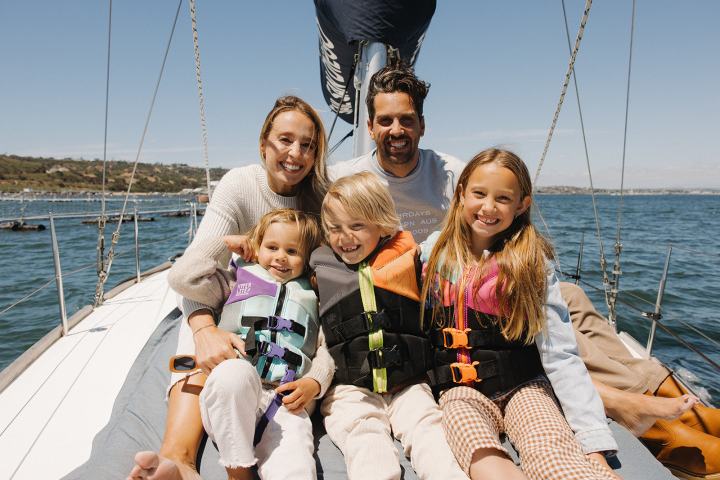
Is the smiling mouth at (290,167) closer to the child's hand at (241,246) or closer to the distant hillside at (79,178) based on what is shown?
the child's hand at (241,246)

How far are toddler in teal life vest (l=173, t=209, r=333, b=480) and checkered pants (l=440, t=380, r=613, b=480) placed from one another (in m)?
0.46

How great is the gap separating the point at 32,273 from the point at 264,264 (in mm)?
11590

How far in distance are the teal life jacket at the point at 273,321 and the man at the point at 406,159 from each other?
28.2 inches

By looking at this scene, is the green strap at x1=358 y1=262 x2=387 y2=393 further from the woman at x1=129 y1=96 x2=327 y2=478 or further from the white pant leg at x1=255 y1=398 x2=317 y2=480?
the woman at x1=129 y1=96 x2=327 y2=478

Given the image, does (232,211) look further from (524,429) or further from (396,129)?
(524,429)

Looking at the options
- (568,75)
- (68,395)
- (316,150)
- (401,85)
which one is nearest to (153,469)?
(68,395)

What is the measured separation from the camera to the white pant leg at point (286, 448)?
50.4 inches

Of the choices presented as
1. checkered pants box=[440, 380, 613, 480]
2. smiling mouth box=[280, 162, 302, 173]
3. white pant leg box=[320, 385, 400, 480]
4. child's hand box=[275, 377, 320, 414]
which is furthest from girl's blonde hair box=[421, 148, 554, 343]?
smiling mouth box=[280, 162, 302, 173]


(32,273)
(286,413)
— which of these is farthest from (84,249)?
(286,413)

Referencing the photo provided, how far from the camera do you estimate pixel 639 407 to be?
5.36 feet

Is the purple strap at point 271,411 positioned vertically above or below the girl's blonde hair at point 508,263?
below

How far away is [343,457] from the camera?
1.45 metres

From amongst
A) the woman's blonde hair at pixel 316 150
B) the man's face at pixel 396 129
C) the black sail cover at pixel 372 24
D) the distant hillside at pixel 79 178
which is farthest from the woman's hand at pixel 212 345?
the distant hillside at pixel 79 178

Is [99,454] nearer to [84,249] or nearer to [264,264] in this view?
[264,264]
